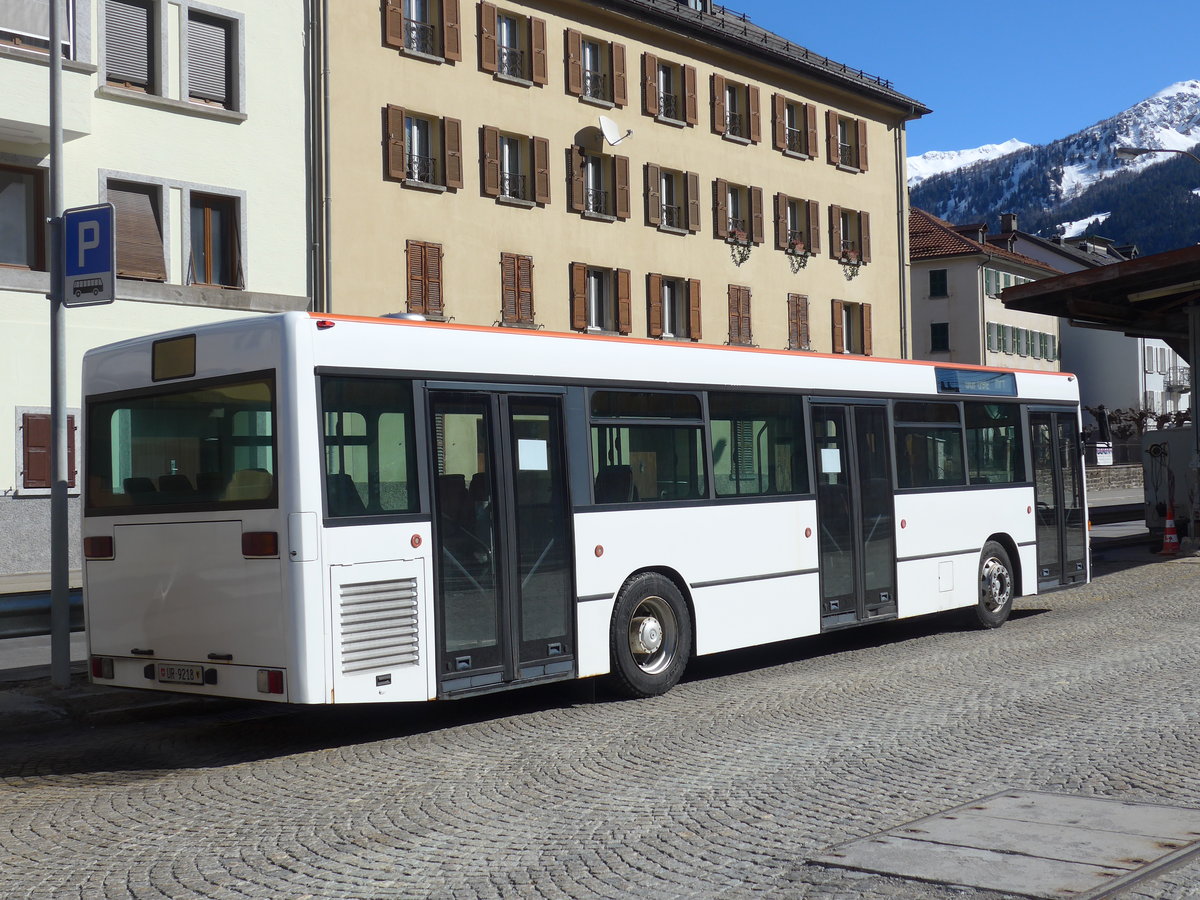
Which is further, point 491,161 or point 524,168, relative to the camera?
point 524,168

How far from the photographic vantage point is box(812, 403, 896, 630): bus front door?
484 inches

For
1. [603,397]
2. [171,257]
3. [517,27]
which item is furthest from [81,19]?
[603,397]

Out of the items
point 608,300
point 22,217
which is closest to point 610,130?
point 608,300

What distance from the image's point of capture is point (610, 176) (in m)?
35.7

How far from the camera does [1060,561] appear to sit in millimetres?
15625

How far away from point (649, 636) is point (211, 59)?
2006cm

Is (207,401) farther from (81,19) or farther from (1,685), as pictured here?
(81,19)

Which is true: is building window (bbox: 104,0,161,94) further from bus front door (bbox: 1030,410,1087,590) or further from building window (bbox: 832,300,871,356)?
building window (bbox: 832,300,871,356)

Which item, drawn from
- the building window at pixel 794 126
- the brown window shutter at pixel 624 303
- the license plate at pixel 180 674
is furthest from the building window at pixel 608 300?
the license plate at pixel 180 674

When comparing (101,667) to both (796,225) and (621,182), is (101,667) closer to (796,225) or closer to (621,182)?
(621,182)

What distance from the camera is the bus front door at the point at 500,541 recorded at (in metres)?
9.02

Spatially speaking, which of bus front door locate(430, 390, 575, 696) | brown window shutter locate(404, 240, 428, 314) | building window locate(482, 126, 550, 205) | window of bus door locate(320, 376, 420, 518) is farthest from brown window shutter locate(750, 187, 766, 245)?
window of bus door locate(320, 376, 420, 518)

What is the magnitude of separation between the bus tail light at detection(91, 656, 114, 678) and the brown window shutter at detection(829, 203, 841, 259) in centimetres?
3579

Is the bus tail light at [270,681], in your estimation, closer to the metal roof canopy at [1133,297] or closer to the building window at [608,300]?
the metal roof canopy at [1133,297]
